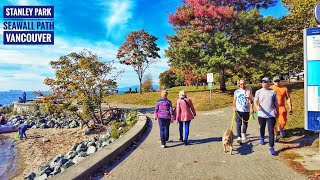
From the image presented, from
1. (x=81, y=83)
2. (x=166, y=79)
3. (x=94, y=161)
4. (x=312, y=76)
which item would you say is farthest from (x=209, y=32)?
(x=166, y=79)

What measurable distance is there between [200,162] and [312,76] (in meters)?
2.94

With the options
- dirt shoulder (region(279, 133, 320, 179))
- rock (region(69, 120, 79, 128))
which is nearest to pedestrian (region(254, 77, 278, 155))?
dirt shoulder (region(279, 133, 320, 179))

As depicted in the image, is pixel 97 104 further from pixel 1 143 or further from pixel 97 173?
pixel 97 173

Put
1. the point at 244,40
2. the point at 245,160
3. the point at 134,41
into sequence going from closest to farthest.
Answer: the point at 245,160 → the point at 244,40 → the point at 134,41

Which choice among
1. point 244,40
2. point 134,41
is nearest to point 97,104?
point 244,40

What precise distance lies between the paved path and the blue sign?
1.19 meters

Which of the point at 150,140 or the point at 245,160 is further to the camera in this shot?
the point at 150,140

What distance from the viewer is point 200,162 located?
19.8 feet

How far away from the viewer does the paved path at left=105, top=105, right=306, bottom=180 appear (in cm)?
521

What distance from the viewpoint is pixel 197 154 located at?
6.72 metres

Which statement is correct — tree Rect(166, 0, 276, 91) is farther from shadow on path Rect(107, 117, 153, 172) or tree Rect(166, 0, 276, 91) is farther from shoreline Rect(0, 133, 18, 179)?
shoreline Rect(0, 133, 18, 179)

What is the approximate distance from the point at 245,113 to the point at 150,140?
300 cm

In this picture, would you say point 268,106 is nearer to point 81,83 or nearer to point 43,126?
point 81,83

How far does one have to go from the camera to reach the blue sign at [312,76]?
5453 mm
